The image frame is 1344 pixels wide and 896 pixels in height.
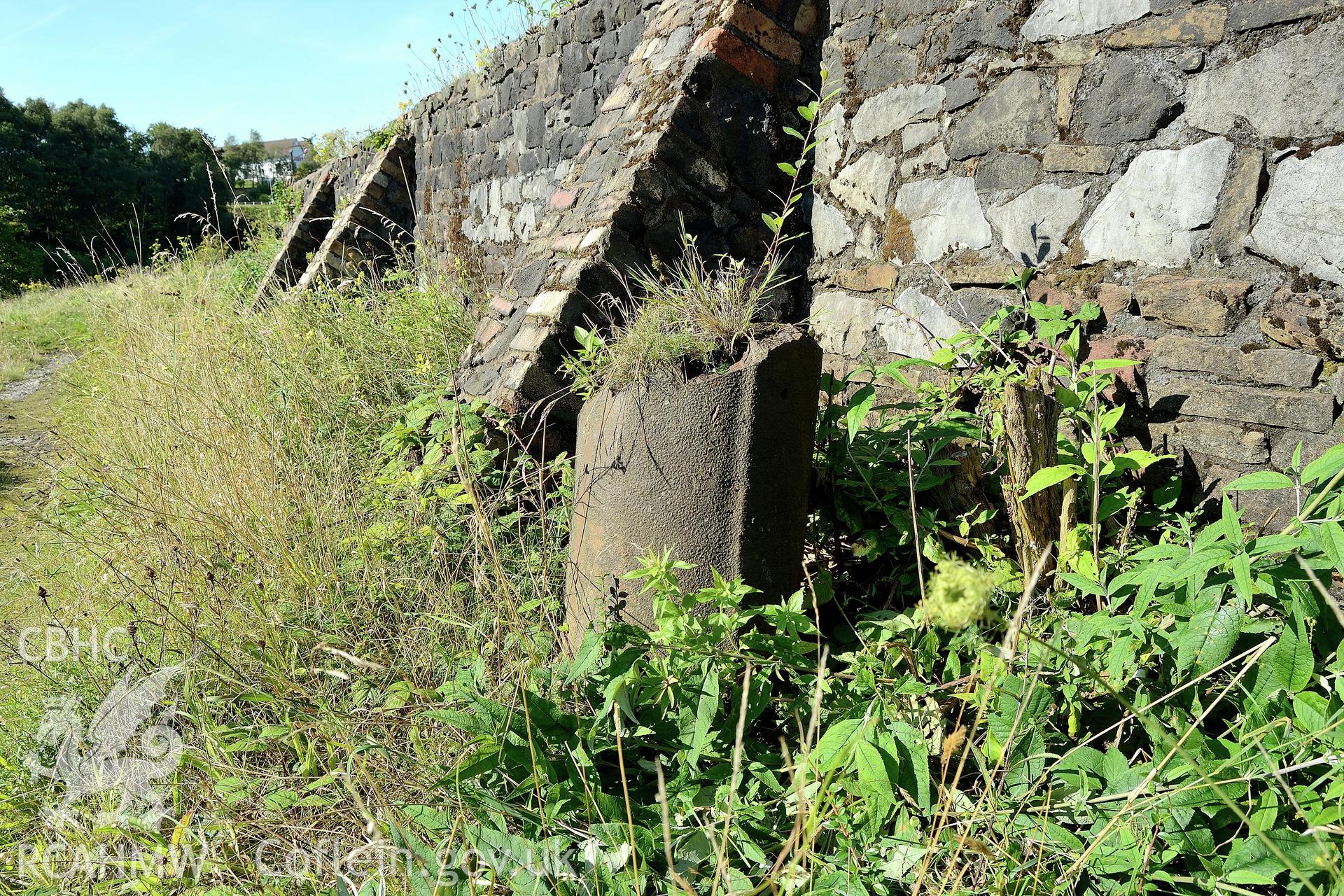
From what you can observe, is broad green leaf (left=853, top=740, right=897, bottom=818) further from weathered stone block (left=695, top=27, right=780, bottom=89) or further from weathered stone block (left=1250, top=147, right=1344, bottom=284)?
weathered stone block (left=695, top=27, right=780, bottom=89)

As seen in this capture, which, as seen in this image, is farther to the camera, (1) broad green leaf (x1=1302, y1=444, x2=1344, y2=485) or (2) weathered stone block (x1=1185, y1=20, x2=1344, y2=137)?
(2) weathered stone block (x1=1185, y1=20, x2=1344, y2=137)

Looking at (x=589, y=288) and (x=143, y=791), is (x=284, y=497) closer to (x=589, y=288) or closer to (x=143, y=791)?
(x=143, y=791)

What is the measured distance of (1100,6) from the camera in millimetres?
2174

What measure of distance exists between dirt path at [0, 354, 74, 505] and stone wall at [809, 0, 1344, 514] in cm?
456

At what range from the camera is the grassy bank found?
1.28 metres

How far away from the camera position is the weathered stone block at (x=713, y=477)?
1938mm

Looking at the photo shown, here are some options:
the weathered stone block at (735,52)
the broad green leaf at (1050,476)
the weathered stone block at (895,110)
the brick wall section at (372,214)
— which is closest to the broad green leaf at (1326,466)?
the broad green leaf at (1050,476)

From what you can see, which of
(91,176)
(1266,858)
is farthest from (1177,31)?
(91,176)

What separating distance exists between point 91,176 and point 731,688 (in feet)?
111

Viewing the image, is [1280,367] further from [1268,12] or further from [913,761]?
[913,761]

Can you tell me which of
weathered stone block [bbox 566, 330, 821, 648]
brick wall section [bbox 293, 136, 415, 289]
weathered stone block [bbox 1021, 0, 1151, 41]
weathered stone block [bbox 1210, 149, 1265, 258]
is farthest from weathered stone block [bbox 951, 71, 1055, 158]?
brick wall section [bbox 293, 136, 415, 289]

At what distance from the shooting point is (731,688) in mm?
1630

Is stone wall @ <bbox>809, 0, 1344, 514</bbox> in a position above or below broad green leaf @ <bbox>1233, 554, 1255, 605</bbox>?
above

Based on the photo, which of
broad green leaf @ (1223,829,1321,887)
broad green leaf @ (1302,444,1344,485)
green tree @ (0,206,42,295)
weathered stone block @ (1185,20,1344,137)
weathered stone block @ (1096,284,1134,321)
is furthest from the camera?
green tree @ (0,206,42,295)
